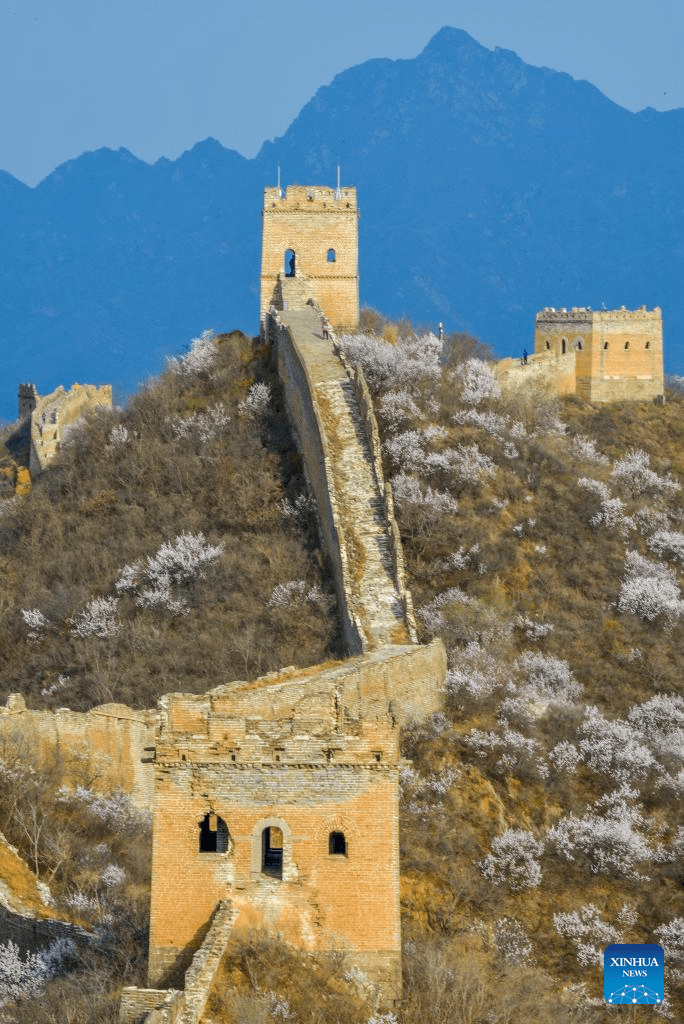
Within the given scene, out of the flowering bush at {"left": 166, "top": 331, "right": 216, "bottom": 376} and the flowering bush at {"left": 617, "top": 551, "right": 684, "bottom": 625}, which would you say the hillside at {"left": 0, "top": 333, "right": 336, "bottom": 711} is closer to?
the flowering bush at {"left": 166, "top": 331, "right": 216, "bottom": 376}

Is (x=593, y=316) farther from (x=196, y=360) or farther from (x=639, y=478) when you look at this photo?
(x=196, y=360)

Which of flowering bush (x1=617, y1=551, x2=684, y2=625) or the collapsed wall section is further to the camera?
flowering bush (x1=617, y1=551, x2=684, y2=625)

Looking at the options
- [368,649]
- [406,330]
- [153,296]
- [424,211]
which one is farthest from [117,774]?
[153,296]

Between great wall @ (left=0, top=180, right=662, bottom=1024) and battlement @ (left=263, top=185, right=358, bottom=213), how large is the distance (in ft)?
0.19

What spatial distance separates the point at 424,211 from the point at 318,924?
117897mm

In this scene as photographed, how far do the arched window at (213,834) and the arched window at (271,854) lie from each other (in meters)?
0.45

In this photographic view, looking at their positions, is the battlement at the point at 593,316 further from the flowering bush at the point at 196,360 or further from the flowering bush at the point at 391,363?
the flowering bush at the point at 196,360

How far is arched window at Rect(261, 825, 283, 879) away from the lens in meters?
21.8

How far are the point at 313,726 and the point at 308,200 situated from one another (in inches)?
1384

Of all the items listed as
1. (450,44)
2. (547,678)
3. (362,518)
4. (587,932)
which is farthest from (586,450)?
(450,44)

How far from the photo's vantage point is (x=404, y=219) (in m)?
136

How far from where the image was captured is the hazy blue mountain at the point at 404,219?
130375 mm

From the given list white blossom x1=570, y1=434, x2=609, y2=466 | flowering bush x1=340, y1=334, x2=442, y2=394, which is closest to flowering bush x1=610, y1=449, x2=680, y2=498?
white blossom x1=570, y1=434, x2=609, y2=466

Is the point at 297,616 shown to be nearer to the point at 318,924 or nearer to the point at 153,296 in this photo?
the point at 318,924
